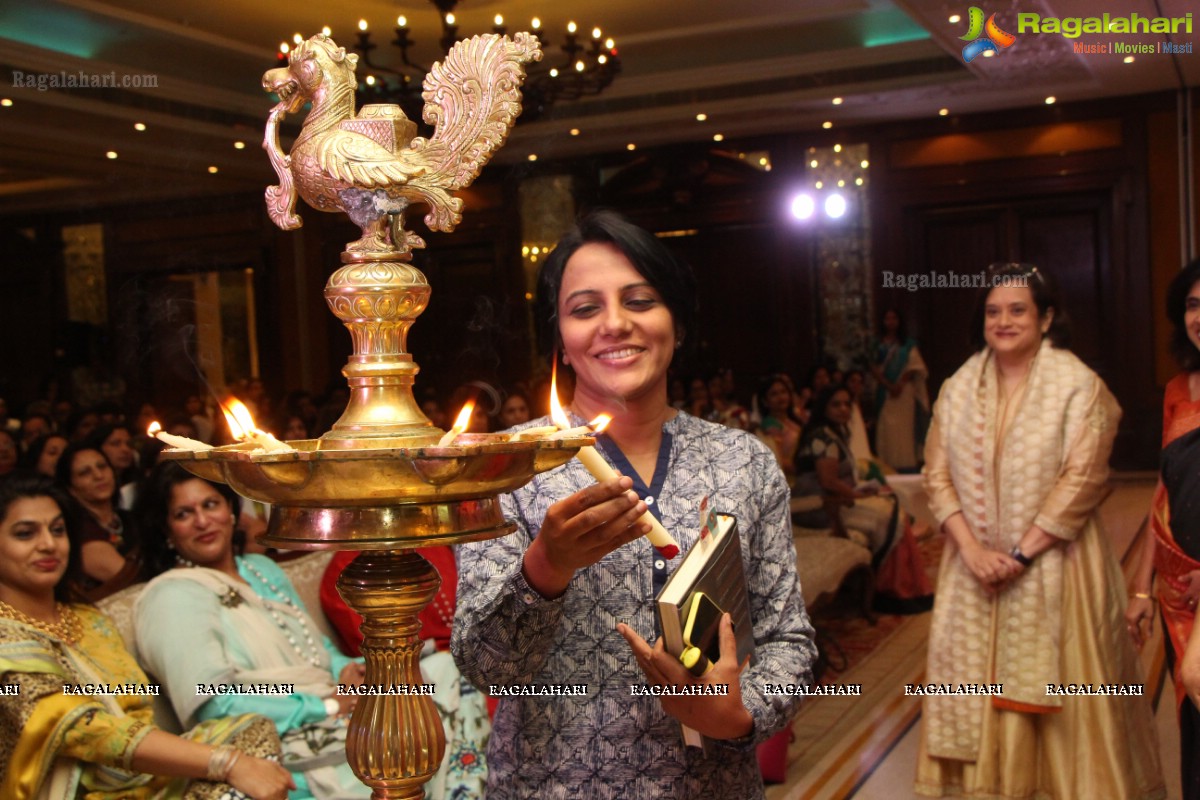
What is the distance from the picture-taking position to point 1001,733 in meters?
3.58

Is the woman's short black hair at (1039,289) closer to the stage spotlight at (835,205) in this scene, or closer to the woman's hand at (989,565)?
the woman's hand at (989,565)

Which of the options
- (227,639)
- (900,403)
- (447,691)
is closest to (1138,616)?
(447,691)

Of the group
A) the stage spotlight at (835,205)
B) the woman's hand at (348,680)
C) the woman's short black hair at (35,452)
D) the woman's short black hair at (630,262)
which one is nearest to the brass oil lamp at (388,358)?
the woman's short black hair at (630,262)

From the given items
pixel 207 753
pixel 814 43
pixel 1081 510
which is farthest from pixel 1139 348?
pixel 207 753

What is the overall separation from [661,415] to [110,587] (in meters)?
2.49

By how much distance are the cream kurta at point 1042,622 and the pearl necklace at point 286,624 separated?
1881 millimetres

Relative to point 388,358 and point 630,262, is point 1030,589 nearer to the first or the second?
point 630,262

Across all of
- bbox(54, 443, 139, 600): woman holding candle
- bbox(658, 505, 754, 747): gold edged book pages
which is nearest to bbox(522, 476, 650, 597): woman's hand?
bbox(658, 505, 754, 747): gold edged book pages

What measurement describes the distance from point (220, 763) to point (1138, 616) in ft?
8.14

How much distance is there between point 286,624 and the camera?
338cm

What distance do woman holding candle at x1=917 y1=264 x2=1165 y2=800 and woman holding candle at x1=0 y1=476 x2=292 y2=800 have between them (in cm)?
205

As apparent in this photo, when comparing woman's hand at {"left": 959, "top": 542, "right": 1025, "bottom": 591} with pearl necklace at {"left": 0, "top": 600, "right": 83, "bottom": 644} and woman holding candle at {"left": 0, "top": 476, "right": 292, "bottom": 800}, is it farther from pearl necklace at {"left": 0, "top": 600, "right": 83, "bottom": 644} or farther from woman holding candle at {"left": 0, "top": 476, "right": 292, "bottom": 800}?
pearl necklace at {"left": 0, "top": 600, "right": 83, "bottom": 644}

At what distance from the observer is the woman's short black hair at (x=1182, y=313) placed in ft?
10.6

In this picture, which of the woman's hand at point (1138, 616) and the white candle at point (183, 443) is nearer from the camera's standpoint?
the white candle at point (183, 443)
